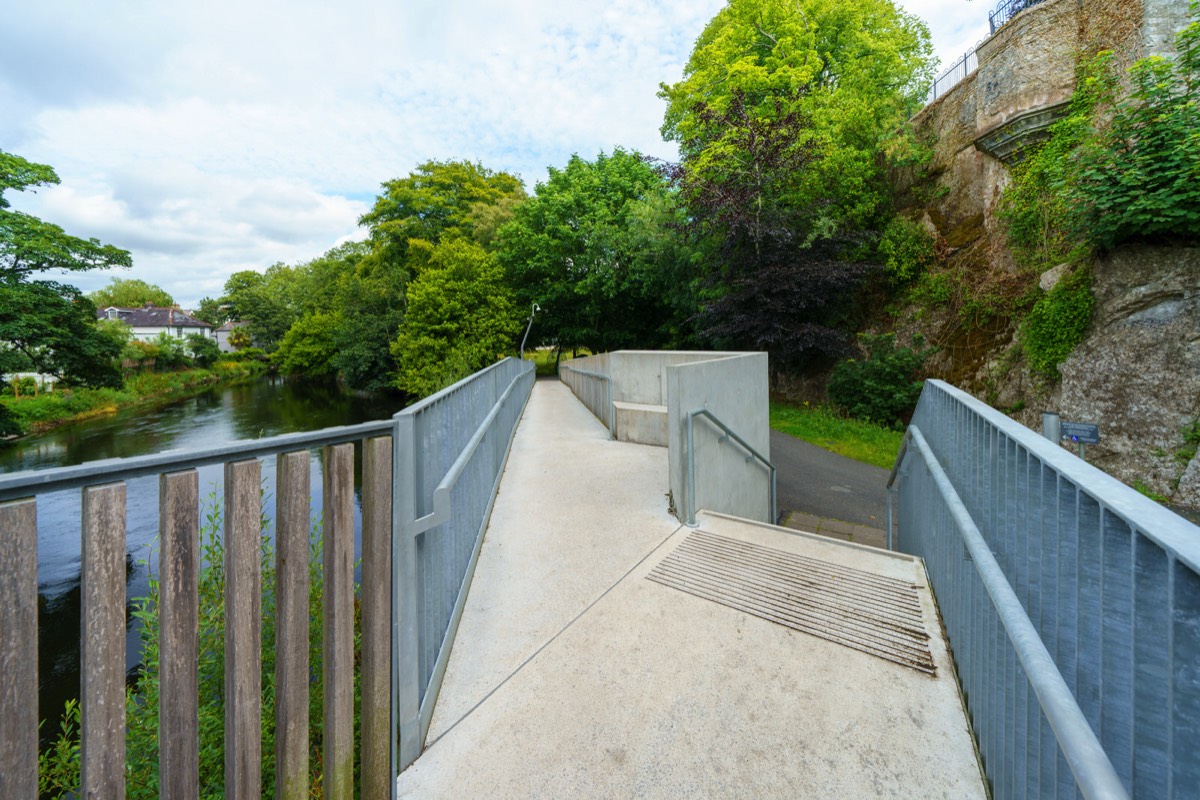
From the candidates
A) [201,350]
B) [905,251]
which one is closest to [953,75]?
[905,251]

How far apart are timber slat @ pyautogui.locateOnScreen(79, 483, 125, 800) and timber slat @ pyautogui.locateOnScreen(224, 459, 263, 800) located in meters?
0.22

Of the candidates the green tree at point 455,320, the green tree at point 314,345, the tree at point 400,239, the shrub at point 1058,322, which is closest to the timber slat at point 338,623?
the shrub at point 1058,322

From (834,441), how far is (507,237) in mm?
20478

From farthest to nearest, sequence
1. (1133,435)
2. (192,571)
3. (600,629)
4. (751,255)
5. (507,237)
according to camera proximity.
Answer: (507,237), (751,255), (1133,435), (600,629), (192,571)

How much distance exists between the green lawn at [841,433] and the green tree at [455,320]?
51.9 ft

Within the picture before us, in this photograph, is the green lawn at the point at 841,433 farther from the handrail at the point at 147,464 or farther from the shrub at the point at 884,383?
the handrail at the point at 147,464

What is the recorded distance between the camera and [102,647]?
3.60 feet

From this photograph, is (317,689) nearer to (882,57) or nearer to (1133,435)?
(1133,435)

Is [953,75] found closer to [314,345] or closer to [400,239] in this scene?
[400,239]

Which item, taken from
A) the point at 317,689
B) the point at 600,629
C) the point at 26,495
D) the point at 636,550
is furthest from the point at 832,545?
the point at 26,495

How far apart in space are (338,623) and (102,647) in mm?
666

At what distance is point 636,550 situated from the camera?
3.65 metres

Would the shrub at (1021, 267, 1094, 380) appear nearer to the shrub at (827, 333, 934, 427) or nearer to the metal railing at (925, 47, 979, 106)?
the shrub at (827, 333, 934, 427)

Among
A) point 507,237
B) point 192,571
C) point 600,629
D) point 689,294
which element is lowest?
point 600,629
